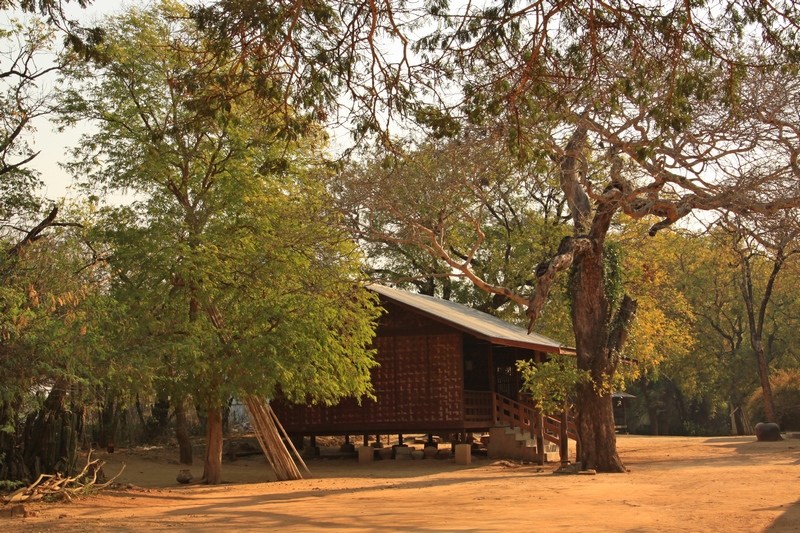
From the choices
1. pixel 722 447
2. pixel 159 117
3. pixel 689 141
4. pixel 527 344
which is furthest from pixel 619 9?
pixel 722 447

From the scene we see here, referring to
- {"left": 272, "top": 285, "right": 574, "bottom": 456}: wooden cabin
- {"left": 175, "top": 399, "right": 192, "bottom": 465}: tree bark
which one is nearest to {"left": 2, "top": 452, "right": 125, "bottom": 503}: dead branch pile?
{"left": 175, "top": 399, "right": 192, "bottom": 465}: tree bark

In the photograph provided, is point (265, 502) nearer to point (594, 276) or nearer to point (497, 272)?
point (594, 276)

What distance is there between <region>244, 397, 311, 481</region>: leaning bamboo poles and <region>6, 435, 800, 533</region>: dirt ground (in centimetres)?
39

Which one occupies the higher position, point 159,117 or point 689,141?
point 159,117

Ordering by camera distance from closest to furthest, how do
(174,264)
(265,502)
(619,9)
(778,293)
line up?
(619,9) < (265,502) < (174,264) < (778,293)

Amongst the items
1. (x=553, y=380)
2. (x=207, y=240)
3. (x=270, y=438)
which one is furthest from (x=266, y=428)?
(x=553, y=380)

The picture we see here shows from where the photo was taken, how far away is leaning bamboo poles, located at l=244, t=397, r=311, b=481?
17.0m

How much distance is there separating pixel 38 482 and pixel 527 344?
43.5 ft

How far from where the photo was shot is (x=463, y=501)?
13.1m

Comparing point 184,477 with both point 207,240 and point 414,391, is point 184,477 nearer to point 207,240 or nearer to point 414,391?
point 207,240

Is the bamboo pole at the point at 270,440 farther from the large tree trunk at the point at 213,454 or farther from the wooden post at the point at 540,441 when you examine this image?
the wooden post at the point at 540,441

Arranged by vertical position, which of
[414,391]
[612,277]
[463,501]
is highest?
[612,277]

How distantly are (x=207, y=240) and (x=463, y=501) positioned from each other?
6955 mm

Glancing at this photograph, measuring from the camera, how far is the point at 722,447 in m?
26.3
